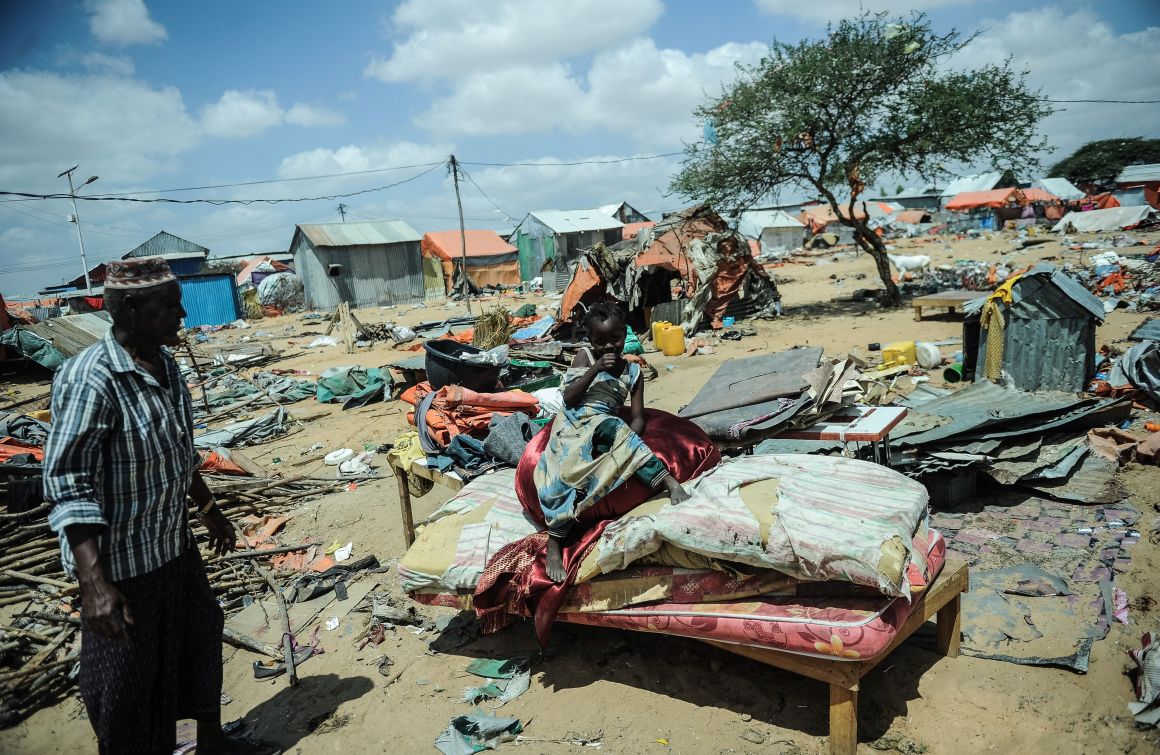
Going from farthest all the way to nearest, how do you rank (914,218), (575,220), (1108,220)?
(914,218), (575,220), (1108,220)

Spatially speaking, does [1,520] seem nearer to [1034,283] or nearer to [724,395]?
[724,395]

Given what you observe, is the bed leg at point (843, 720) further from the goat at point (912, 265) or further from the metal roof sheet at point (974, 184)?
the metal roof sheet at point (974, 184)

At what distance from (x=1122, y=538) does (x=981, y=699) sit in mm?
2053

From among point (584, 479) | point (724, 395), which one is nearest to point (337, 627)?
point (584, 479)

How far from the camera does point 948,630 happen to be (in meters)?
3.12

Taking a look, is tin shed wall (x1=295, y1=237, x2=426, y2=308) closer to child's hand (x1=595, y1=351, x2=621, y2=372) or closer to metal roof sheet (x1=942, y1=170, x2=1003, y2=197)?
child's hand (x1=595, y1=351, x2=621, y2=372)

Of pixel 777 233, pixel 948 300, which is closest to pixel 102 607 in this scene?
pixel 948 300

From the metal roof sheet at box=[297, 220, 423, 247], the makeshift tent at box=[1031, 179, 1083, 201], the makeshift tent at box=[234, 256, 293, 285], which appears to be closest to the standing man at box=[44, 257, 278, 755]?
the metal roof sheet at box=[297, 220, 423, 247]

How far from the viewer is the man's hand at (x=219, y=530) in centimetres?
293

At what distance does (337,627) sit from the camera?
158 inches

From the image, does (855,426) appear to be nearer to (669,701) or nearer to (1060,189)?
(669,701)

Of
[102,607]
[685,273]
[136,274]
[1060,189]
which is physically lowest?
[102,607]

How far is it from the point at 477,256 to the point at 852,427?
28.0m

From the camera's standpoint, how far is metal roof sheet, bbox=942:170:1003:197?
46344 mm
